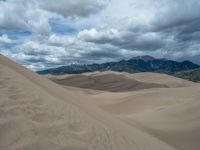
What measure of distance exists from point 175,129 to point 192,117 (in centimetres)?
134

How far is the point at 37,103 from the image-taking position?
5.62m

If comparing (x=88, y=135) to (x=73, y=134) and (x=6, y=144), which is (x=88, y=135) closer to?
(x=73, y=134)

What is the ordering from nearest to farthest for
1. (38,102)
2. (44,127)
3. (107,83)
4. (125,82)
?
(44,127), (38,102), (125,82), (107,83)

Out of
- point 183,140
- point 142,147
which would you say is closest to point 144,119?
point 183,140

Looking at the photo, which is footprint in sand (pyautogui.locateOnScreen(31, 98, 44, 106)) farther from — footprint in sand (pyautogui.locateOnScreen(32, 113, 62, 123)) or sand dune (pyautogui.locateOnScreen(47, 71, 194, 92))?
sand dune (pyautogui.locateOnScreen(47, 71, 194, 92))

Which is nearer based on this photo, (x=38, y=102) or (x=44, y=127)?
(x=44, y=127)

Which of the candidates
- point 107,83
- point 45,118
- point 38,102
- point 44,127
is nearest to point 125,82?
point 107,83

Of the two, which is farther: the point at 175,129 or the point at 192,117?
the point at 192,117

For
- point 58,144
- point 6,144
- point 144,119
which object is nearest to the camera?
point 6,144

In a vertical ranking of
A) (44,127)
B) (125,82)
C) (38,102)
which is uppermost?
(38,102)

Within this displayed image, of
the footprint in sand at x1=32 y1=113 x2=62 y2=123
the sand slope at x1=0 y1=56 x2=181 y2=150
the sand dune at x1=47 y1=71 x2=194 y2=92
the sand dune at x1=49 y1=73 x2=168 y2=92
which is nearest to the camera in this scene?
the sand slope at x1=0 y1=56 x2=181 y2=150

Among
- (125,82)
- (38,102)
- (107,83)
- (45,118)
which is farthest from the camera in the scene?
(107,83)

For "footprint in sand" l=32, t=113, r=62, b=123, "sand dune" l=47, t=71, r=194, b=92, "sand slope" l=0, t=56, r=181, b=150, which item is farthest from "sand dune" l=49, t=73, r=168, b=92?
"footprint in sand" l=32, t=113, r=62, b=123

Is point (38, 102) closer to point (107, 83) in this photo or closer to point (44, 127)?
point (44, 127)
